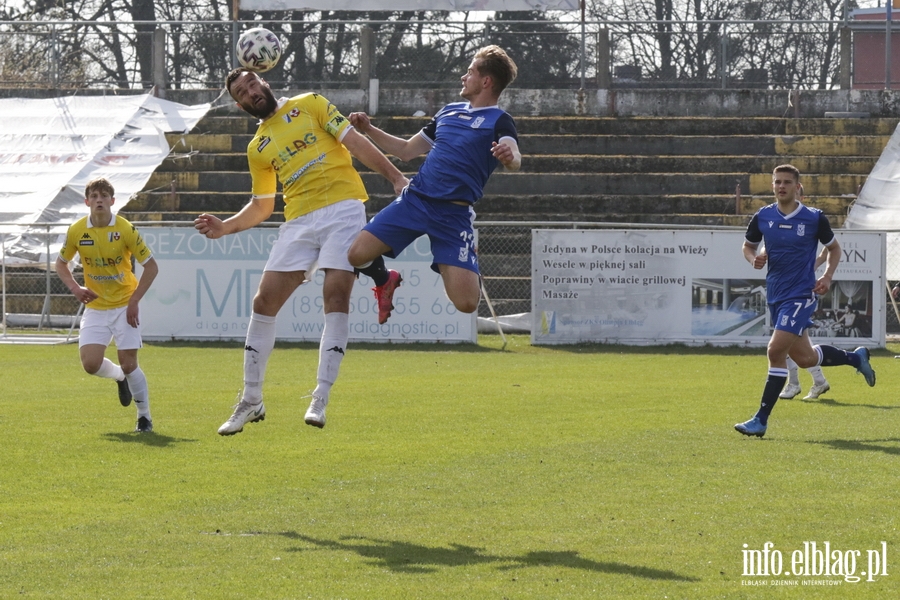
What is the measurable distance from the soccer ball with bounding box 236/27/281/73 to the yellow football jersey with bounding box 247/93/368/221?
0.99 ft

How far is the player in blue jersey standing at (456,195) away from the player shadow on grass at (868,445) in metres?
3.36

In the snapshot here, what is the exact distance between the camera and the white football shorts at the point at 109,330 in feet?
35.2

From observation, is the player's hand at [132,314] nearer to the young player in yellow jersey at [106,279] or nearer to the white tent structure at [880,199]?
the young player in yellow jersey at [106,279]

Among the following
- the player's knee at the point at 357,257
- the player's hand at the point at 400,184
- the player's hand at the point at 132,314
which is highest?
the player's hand at the point at 400,184

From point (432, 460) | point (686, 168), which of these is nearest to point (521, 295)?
point (686, 168)

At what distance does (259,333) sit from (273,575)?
2859 millimetres

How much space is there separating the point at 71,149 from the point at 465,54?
9.53 metres

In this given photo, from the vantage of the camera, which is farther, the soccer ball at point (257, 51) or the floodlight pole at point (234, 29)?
the floodlight pole at point (234, 29)

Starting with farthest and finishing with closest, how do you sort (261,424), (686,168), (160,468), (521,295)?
(686,168) → (521,295) → (261,424) → (160,468)

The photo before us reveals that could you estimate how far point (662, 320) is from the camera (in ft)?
66.5

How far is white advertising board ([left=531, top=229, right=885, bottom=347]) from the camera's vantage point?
19875 mm

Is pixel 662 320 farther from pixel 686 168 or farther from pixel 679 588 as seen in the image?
pixel 679 588

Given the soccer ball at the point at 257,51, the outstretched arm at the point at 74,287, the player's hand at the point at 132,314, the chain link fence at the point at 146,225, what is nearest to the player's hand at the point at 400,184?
the soccer ball at the point at 257,51

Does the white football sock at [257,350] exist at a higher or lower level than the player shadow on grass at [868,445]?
higher
